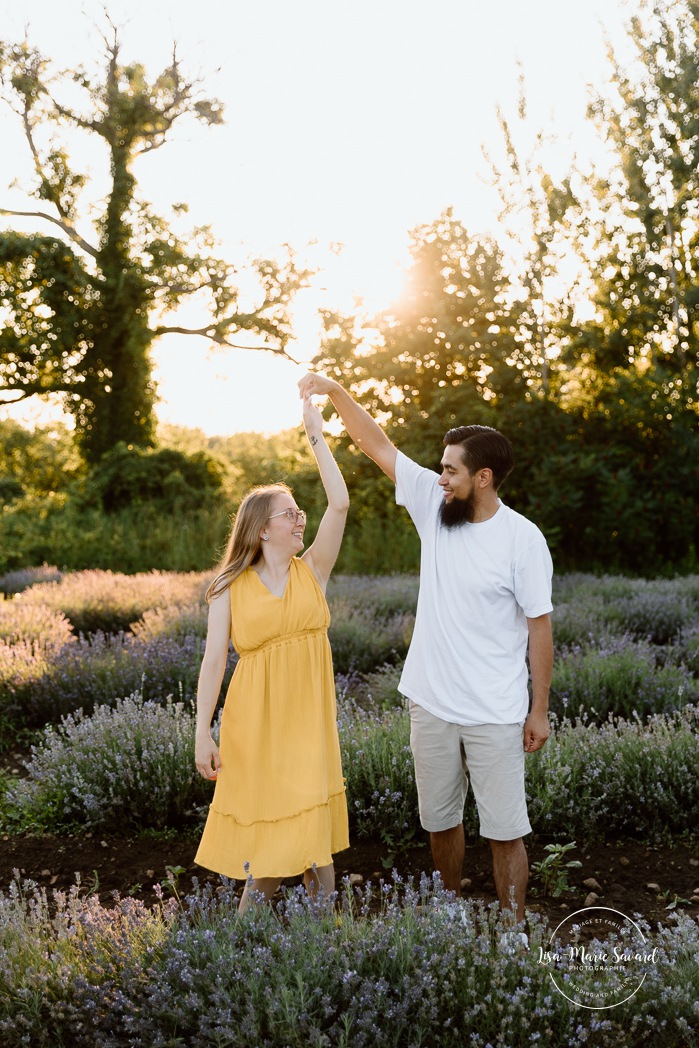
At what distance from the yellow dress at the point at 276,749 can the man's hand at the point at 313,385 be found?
68cm

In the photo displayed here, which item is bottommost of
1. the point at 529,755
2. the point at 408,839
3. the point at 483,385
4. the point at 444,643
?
the point at 408,839

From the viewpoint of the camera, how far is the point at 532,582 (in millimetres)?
3115

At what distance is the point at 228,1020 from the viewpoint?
2346 mm

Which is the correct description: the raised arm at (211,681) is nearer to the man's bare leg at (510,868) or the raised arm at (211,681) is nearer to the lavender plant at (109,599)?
the man's bare leg at (510,868)

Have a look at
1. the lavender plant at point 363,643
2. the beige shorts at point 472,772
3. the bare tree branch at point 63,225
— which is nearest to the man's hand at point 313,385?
the beige shorts at point 472,772

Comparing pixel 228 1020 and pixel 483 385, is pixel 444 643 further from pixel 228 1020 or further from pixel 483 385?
pixel 483 385

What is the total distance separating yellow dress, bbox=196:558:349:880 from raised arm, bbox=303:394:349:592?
153mm

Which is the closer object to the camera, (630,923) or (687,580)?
(630,923)

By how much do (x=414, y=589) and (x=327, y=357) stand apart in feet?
17.9

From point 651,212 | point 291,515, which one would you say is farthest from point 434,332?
point 291,515

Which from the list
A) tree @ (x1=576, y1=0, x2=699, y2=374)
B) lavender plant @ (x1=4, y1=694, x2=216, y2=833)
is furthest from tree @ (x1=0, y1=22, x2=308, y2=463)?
lavender plant @ (x1=4, y1=694, x2=216, y2=833)

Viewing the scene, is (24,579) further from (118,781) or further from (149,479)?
(118,781)

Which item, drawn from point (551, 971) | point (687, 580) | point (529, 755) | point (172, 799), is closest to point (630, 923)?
point (551, 971)

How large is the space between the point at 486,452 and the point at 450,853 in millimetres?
1411
